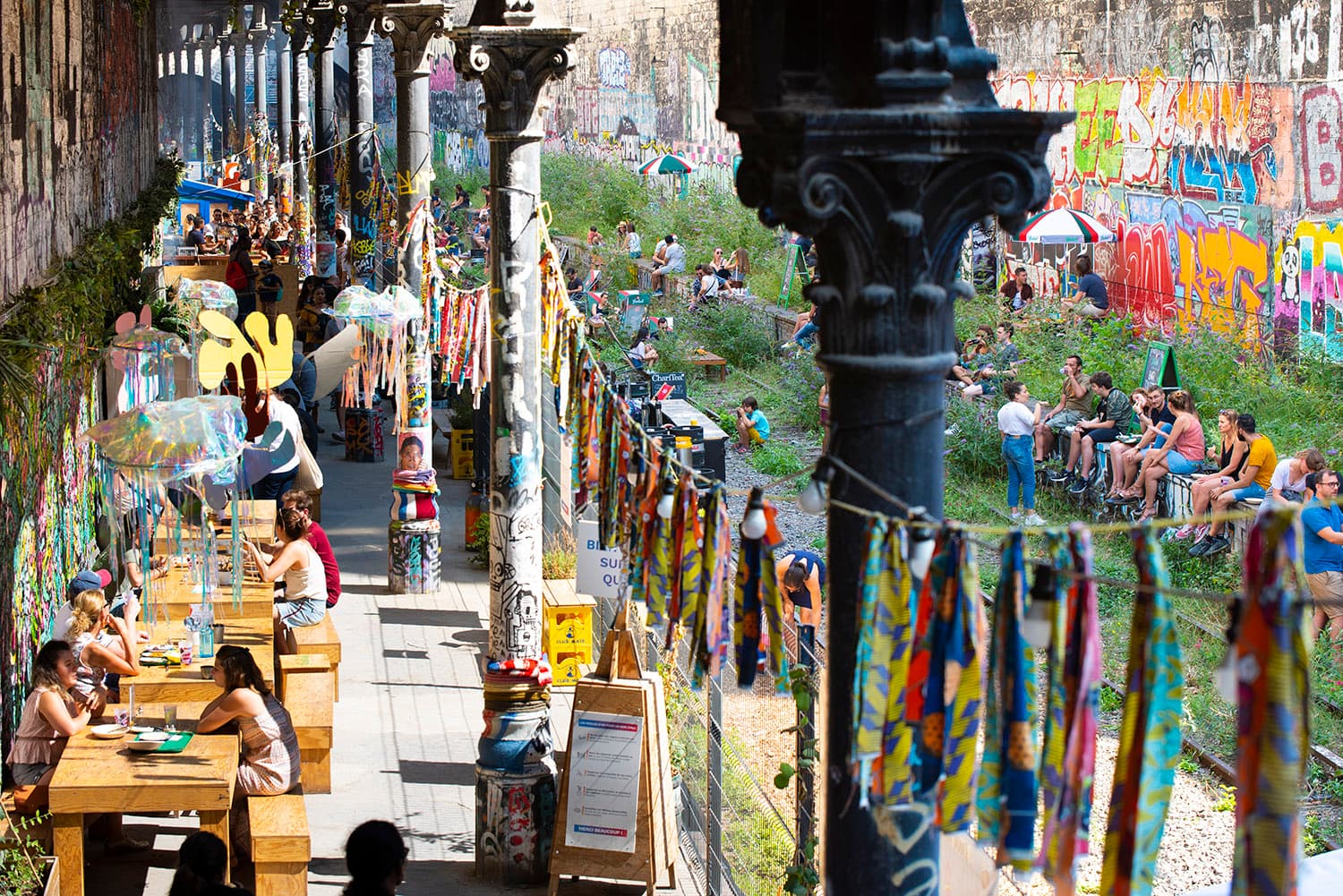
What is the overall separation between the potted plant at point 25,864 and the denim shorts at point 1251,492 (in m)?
8.81

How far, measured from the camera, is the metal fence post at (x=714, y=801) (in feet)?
25.1

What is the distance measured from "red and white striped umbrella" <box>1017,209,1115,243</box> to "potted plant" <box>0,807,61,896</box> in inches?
661

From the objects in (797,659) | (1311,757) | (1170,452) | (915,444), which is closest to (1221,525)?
(1170,452)

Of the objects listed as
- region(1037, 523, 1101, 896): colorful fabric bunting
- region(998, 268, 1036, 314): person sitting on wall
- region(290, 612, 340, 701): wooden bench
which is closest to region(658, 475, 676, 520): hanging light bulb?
region(1037, 523, 1101, 896): colorful fabric bunting

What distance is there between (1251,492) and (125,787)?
8.83 meters

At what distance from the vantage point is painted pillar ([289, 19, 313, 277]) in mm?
31031

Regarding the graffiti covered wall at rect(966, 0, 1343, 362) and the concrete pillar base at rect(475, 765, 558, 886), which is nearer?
the concrete pillar base at rect(475, 765, 558, 886)

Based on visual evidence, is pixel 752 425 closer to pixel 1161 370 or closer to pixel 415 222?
pixel 1161 370

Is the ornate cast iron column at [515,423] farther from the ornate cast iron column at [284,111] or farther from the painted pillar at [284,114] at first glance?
the ornate cast iron column at [284,111]

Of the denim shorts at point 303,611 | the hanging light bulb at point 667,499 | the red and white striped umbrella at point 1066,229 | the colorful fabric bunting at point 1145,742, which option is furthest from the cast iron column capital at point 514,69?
the red and white striped umbrella at point 1066,229

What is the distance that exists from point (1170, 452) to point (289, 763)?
340 inches

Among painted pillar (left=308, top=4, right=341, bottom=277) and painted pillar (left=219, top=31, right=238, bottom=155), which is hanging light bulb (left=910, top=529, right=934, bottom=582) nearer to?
painted pillar (left=308, top=4, right=341, bottom=277)

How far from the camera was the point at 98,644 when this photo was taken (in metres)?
8.59

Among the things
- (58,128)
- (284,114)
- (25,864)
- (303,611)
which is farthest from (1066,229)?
(284,114)
